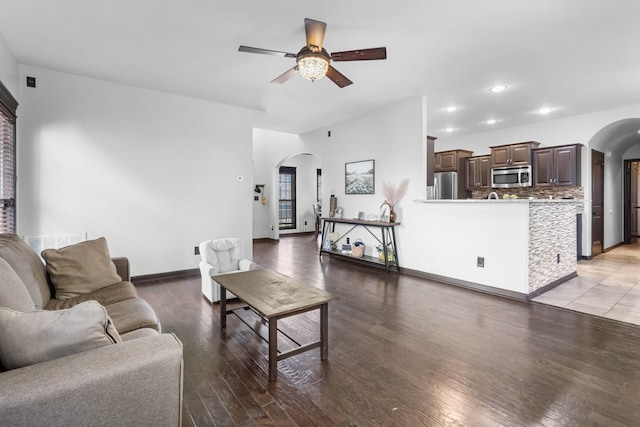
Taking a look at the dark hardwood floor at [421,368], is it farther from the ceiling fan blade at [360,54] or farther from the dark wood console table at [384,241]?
the ceiling fan blade at [360,54]

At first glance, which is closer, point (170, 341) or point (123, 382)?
point (123, 382)

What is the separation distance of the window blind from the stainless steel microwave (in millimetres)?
8022

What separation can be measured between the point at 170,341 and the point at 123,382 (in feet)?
0.67

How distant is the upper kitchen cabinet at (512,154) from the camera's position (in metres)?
6.46

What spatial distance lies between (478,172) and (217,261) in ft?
20.6

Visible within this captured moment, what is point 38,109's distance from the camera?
3.89 metres

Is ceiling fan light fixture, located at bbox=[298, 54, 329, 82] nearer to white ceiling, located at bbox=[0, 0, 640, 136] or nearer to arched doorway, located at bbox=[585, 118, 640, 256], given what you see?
white ceiling, located at bbox=[0, 0, 640, 136]

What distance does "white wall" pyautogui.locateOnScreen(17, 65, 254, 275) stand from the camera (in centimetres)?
391

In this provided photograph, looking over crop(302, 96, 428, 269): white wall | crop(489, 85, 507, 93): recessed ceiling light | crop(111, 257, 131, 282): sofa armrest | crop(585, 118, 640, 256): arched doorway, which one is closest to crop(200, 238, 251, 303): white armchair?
crop(111, 257, 131, 282): sofa armrest

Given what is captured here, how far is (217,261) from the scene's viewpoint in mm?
3785

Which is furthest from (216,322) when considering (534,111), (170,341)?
Answer: (534,111)

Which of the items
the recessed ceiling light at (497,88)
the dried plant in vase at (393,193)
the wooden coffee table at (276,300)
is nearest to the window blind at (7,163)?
the wooden coffee table at (276,300)

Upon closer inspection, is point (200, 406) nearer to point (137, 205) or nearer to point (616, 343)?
point (616, 343)

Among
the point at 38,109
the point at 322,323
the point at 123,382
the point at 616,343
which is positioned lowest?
the point at 616,343
